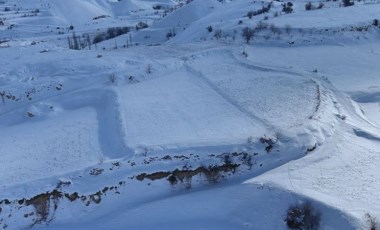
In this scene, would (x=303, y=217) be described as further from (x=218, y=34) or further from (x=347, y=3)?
(x=347, y=3)

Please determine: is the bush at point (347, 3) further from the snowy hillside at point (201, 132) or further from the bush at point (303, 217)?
the bush at point (303, 217)

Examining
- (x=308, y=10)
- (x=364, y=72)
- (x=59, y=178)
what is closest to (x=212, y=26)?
(x=308, y=10)

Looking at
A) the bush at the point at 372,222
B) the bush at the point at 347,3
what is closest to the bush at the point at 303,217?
the bush at the point at 372,222

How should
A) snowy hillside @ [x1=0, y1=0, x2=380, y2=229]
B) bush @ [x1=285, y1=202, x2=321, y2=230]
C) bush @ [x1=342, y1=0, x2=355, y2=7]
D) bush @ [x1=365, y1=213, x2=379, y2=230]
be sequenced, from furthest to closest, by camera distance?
1. bush @ [x1=342, y1=0, x2=355, y2=7]
2. snowy hillside @ [x1=0, y1=0, x2=380, y2=229]
3. bush @ [x1=285, y1=202, x2=321, y2=230]
4. bush @ [x1=365, y1=213, x2=379, y2=230]

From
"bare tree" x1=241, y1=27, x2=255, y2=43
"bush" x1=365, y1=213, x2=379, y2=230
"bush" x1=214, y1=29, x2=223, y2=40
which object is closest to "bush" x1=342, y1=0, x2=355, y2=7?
"bare tree" x1=241, y1=27, x2=255, y2=43

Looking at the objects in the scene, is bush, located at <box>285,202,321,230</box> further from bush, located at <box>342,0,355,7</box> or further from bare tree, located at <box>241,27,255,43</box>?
bush, located at <box>342,0,355,7</box>

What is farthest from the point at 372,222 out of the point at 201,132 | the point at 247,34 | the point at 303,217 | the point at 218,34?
the point at 218,34
